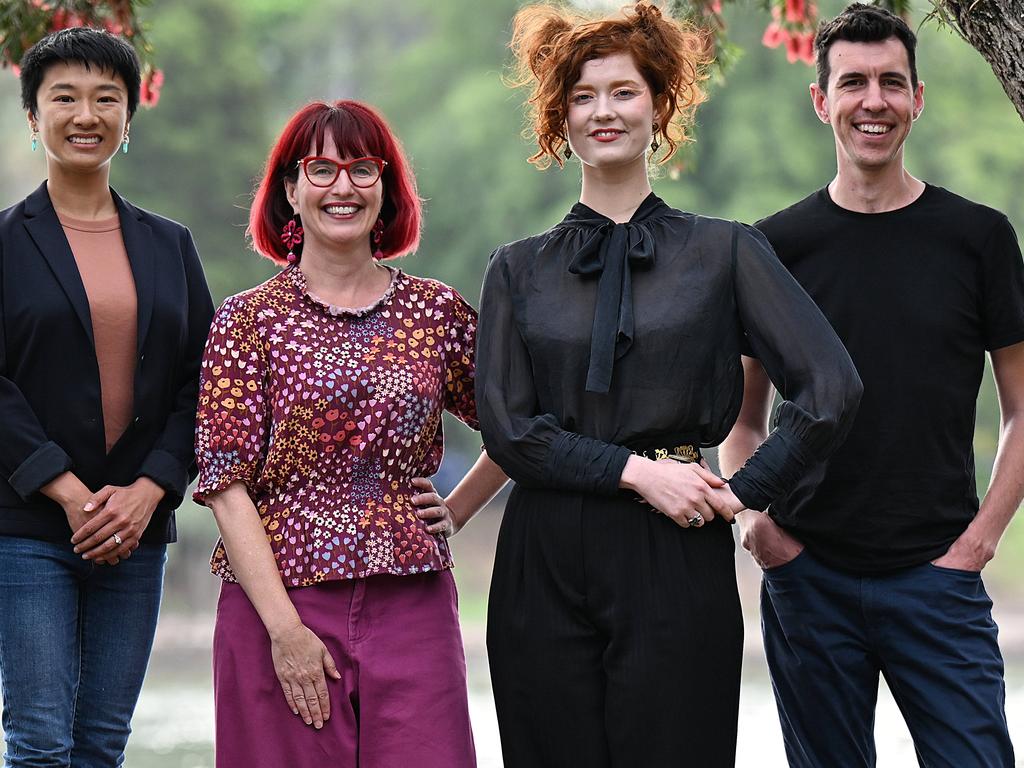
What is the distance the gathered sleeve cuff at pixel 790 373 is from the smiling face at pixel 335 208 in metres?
0.79

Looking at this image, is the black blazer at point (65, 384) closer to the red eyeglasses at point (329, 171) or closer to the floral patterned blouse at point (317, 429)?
the floral patterned blouse at point (317, 429)

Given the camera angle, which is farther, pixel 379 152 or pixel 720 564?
pixel 379 152

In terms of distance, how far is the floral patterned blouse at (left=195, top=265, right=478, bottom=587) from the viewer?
2.94 metres

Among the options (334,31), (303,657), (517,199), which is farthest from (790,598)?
(334,31)

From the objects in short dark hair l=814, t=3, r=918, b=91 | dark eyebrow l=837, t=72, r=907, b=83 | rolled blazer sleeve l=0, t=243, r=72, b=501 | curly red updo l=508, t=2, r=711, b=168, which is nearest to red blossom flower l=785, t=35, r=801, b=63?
short dark hair l=814, t=3, r=918, b=91

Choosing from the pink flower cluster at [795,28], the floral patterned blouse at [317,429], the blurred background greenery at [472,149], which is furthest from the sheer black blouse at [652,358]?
Answer: the blurred background greenery at [472,149]

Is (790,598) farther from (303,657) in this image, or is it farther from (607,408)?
→ (303,657)

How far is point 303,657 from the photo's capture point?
2.89 m

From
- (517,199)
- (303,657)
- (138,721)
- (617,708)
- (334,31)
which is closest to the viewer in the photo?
(617,708)

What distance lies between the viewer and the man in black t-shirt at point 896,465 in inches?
124

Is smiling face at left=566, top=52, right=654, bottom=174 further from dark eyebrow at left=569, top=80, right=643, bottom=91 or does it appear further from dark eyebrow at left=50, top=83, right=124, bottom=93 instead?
dark eyebrow at left=50, top=83, right=124, bottom=93

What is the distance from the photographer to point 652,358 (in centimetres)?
276

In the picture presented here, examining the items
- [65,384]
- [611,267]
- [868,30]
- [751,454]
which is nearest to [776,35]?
[868,30]

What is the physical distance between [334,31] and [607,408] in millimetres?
24392
